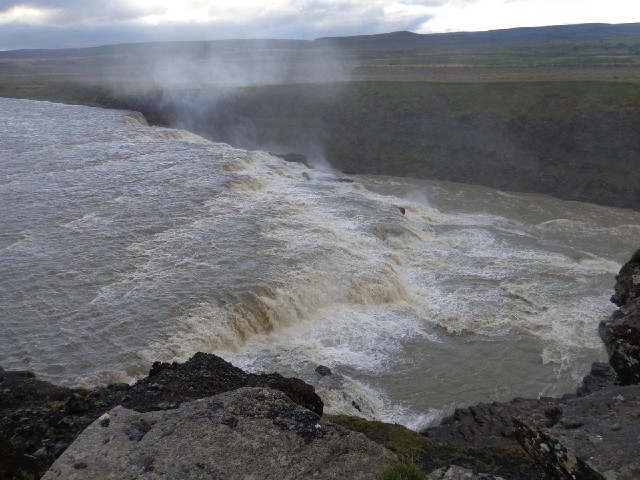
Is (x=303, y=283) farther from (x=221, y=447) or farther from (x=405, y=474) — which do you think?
(x=405, y=474)

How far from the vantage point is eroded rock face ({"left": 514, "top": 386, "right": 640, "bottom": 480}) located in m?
7.30

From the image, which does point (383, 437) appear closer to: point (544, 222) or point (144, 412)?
point (144, 412)

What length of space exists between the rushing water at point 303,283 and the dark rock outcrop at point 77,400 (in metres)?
3.78

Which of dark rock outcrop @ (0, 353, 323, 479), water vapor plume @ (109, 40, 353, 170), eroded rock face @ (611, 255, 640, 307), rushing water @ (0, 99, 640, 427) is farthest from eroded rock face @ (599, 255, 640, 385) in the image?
water vapor plume @ (109, 40, 353, 170)

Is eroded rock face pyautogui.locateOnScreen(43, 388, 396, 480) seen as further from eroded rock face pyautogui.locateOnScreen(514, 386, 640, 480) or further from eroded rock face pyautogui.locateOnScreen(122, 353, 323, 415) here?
eroded rock face pyautogui.locateOnScreen(514, 386, 640, 480)

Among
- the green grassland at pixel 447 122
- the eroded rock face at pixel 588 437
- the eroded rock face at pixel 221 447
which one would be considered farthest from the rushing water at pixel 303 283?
the eroded rock face at pixel 588 437

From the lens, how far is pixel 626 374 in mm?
11578

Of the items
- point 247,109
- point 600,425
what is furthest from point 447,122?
point 600,425

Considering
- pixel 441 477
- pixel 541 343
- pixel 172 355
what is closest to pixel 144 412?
pixel 441 477

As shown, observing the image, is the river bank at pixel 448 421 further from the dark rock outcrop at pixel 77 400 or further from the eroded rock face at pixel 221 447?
the eroded rock face at pixel 221 447

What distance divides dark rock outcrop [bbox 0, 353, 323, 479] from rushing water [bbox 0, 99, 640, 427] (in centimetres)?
378

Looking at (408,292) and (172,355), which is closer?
(172,355)

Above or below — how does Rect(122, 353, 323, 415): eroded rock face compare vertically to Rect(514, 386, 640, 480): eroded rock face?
below

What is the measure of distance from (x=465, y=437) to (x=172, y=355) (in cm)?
895
